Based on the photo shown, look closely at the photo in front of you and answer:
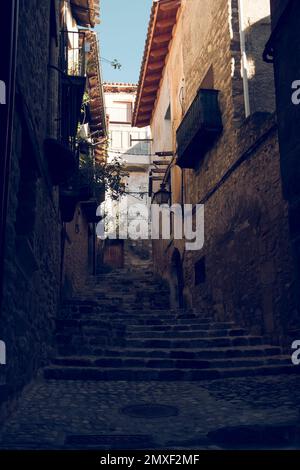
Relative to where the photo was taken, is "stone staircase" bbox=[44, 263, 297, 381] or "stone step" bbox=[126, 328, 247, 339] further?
"stone step" bbox=[126, 328, 247, 339]

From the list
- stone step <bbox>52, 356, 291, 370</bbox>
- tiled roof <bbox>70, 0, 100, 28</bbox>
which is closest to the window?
tiled roof <bbox>70, 0, 100, 28</bbox>

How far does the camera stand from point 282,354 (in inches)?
289

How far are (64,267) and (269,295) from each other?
420 cm

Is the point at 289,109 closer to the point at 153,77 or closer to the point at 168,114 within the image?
the point at 168,114

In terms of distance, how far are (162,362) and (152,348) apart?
893 millimetres

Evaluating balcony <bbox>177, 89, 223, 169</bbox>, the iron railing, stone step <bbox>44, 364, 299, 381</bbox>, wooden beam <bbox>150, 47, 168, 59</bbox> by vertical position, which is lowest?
stone step <bbox>44, 364, 299, 381</bbox>

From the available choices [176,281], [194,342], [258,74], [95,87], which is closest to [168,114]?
[95,87]

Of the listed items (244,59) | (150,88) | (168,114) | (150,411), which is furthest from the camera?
(150,88)

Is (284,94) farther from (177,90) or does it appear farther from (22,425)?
(177,90)

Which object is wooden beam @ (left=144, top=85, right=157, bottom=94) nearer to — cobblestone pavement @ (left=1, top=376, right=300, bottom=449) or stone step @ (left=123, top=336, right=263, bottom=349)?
stone step @ (left=123, top=336, right=263, bottom=349)

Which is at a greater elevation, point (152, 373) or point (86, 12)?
point (86, 12)

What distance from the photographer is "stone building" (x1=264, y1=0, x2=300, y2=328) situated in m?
4.58

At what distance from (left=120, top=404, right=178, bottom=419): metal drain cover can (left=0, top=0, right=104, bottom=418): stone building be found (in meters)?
1.07

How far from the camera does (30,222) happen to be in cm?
576
